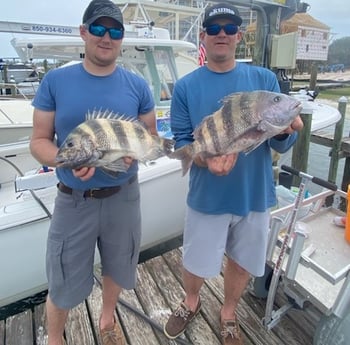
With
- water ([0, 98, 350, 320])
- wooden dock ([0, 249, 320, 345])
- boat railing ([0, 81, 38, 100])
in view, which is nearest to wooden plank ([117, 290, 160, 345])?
wooden dock ([0, 249, 320, 345])

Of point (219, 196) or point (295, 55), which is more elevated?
point (295, 55)

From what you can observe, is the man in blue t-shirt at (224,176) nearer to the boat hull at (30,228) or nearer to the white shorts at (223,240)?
the white shorts at (223,240)

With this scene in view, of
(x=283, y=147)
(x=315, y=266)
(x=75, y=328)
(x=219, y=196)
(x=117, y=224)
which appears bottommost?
(x=75, y=328)

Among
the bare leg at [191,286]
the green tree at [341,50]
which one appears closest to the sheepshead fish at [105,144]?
the bare leg at [191,286]

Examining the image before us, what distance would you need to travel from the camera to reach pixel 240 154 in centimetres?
183

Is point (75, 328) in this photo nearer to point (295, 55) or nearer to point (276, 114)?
point (276, 114)

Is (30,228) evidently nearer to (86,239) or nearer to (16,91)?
(86,239)

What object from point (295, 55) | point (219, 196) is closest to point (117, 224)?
point (219, 196)

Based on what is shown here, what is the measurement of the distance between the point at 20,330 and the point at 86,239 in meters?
1.19

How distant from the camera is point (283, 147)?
1.85 m

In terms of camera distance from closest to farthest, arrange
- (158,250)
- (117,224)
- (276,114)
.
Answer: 1. (276,114)
2. (117,224)
3. (158,250)

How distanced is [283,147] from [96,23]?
1.24 meters

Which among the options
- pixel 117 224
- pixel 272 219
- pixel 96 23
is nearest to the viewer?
pixel 96 23

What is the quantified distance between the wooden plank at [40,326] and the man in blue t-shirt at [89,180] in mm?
373
